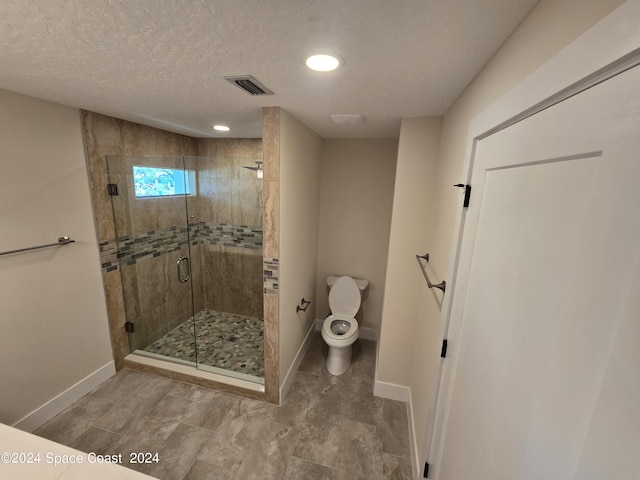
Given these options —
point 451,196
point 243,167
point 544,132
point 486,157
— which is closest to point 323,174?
point 243,167

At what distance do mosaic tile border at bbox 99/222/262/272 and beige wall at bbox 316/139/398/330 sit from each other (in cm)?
86

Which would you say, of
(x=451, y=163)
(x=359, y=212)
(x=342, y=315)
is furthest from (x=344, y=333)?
(x=451, y=163)

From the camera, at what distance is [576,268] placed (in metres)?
0.49

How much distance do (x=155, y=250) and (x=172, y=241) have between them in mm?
202

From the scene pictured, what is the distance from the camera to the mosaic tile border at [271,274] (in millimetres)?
1971

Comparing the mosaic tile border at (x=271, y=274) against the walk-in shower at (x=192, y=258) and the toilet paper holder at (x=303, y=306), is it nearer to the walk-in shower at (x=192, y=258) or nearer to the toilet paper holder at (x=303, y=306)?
the toilet paper holder at (x=303, y=306)

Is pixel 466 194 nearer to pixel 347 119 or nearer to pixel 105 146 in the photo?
pixel 347 119

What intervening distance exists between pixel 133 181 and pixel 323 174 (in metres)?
1.91

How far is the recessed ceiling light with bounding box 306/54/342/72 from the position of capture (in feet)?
3.35

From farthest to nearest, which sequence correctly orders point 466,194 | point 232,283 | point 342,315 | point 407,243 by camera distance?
point 232,283 → point 342,315 → point 407,243 → point 466,194

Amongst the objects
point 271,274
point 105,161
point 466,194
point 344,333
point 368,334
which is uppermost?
point 105,161

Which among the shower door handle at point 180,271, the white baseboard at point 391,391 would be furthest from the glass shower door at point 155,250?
the white baseboard at point 391,391

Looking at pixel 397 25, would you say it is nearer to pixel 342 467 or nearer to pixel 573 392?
pixel 573 392

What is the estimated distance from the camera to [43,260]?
1828mm
